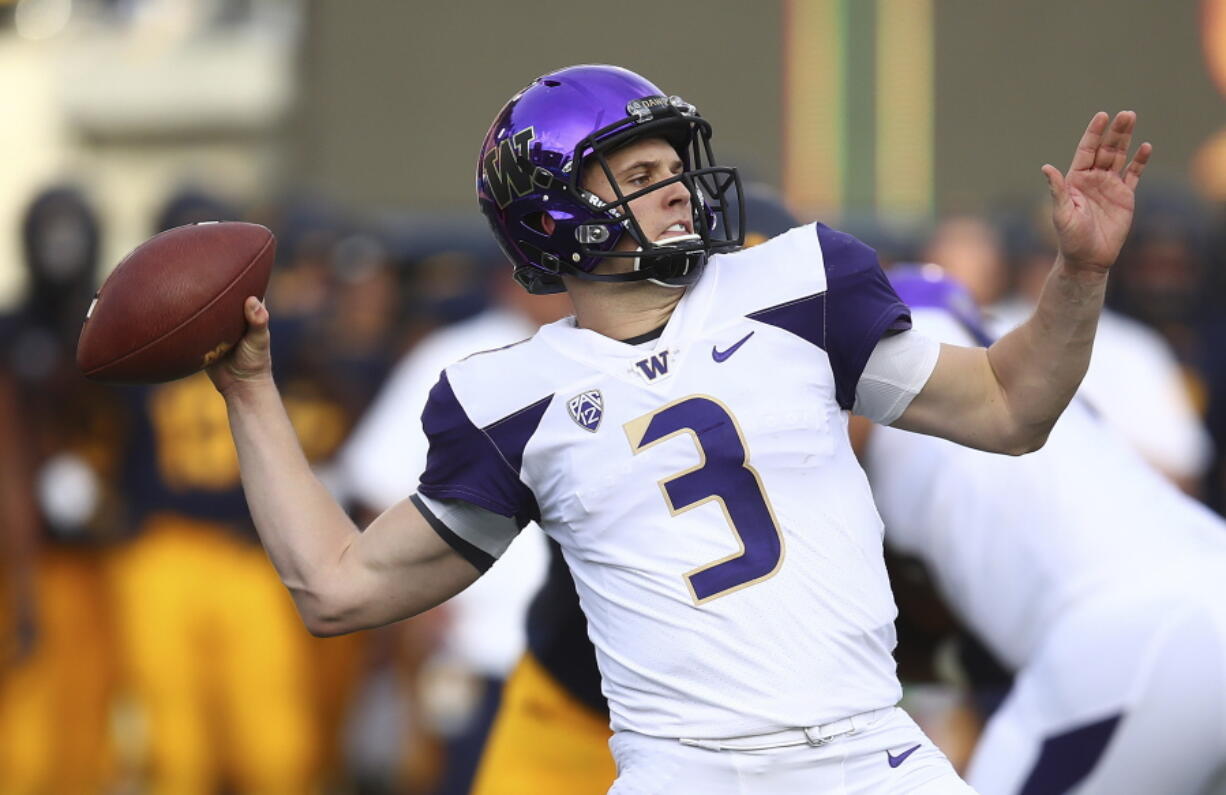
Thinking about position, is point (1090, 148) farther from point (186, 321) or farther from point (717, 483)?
point (186, 321)

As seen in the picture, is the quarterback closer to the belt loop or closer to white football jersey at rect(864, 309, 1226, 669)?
the belt loop

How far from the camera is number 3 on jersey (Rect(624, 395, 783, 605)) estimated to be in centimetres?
258

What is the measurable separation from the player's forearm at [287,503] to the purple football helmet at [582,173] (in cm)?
52

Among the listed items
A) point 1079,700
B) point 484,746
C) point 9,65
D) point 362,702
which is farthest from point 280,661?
point 9,65

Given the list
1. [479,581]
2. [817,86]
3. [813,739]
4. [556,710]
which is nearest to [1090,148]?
[813,739]

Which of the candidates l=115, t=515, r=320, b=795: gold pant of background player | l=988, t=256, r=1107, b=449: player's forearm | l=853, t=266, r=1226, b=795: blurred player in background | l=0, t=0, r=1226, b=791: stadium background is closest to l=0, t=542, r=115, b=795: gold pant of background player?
l=115, t=515, r=320, b=795: gold pant of background player

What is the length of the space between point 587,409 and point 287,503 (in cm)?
57

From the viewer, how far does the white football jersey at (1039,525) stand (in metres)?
3.53

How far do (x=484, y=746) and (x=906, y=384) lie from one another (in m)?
2.18

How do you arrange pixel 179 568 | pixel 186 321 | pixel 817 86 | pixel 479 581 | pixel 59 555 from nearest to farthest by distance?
pixel 186 321
pixel 479 581
pixel 179 568
pixel 59 555
pixel 817 86

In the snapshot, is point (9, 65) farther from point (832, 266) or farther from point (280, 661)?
point (832, 266)

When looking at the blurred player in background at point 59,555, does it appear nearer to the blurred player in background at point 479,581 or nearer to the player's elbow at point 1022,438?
the blurred player in background at point 479,581

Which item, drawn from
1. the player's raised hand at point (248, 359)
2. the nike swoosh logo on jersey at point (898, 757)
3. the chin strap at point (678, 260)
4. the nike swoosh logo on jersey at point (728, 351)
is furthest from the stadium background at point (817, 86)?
the nike swoosh logo on jersey at point (898, 757)

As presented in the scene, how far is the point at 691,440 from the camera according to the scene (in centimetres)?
262
